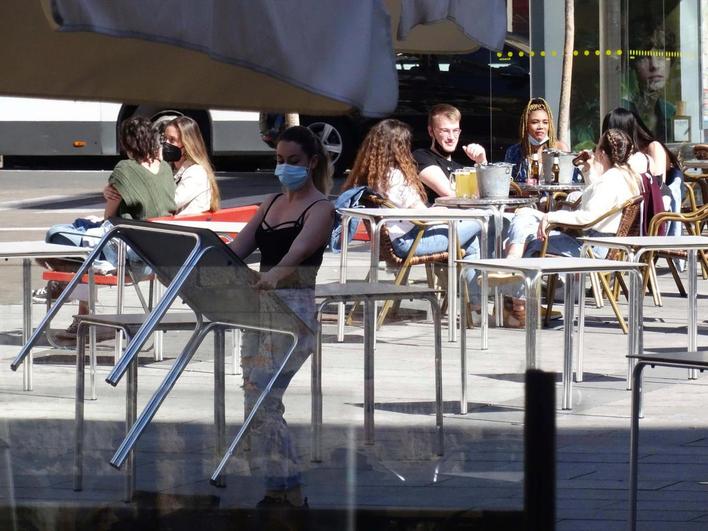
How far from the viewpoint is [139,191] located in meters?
8.32

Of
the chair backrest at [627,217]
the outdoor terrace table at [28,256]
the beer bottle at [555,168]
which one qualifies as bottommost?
the outdoor terrace table at [28,256]

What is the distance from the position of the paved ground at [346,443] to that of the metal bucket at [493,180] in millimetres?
3589

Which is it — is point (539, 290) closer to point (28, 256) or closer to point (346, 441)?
point (346, 441)

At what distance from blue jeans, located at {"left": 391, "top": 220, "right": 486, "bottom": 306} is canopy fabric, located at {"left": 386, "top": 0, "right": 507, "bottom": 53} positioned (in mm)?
1260

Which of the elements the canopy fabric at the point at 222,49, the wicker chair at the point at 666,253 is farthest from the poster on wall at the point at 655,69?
the canopy fabric at the point at 222,49

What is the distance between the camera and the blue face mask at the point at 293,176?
5.20m

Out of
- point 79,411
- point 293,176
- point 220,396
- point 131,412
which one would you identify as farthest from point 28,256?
point 220,396

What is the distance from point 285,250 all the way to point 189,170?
14.3 ft

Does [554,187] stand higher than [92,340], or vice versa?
[554,187]

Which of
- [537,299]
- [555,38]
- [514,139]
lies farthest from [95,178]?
[537,299]

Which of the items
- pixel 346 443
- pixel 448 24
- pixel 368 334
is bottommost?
pixel 346 443

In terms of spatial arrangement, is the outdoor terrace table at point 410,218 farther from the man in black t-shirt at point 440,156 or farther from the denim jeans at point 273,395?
the denim jeans at point 273,395

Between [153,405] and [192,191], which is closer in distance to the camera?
[153,405]

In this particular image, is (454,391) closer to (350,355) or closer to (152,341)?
(350,355)
